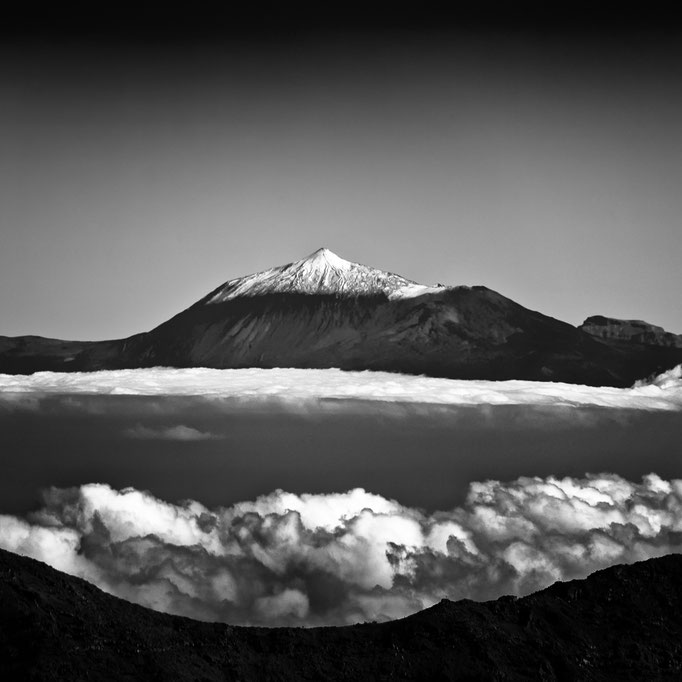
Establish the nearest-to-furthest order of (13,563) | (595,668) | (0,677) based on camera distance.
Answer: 1. (0,677)
2. (13,563)
3. (595,668)

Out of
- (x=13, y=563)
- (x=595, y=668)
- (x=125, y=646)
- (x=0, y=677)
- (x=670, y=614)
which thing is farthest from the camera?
(x=670, y=614)

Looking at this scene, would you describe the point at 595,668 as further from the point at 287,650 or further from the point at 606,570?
the point at 287,650

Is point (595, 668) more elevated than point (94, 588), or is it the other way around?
point (94, 588)

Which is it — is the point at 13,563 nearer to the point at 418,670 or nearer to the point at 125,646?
the point at 125,646

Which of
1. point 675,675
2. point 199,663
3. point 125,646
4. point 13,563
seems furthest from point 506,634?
point 13,563

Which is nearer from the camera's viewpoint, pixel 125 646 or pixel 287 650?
pixel 125 646

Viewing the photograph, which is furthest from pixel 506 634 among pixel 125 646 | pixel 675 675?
pixel 125 646
